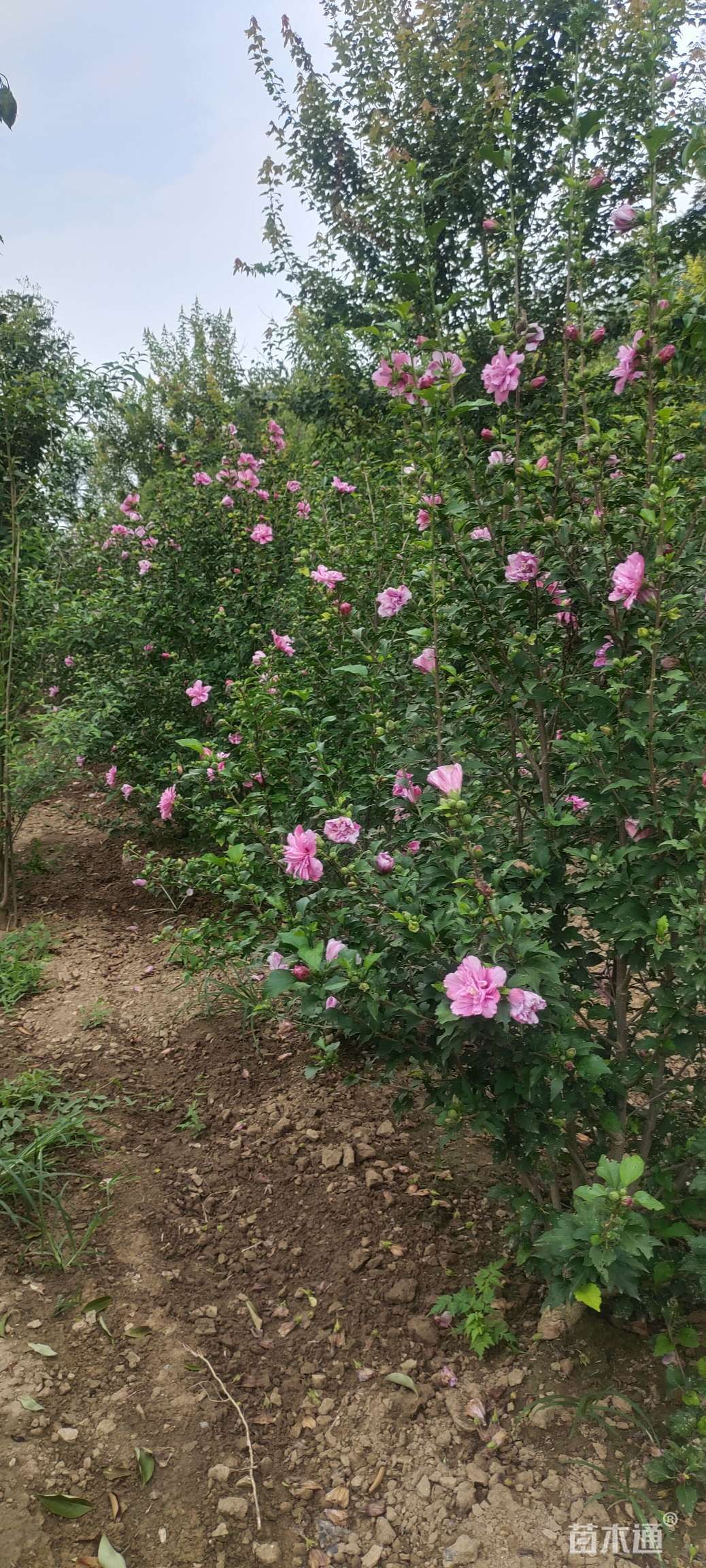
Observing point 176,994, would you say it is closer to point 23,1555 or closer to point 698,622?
point 23,1555

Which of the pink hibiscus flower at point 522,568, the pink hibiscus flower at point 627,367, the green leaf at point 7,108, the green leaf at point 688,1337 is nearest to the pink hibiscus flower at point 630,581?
the pink hibiscus flower at point 522,568

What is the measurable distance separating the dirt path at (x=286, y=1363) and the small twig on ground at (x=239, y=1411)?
0.03ft

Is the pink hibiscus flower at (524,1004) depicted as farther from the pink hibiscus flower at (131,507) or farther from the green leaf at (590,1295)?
the pink hibiscus flower at (131,507)

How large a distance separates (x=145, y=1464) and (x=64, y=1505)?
5.9 inches

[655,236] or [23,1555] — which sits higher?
[655,236]

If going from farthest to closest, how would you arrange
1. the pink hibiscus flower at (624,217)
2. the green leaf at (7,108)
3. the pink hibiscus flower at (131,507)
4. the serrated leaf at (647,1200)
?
the pink hibiscus flower at (131,507) → the green leaf at (7,108) → the pink hibiscus flower at (624,217) → the serrated leaf at (647,1200)

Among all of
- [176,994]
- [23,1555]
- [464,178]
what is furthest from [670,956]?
[464,178]

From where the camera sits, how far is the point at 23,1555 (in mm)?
1334

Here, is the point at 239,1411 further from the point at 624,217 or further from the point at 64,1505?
the point at 624,217

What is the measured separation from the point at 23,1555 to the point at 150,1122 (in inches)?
44.4

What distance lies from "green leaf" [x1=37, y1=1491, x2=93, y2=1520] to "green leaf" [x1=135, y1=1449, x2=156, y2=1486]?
0.10 m

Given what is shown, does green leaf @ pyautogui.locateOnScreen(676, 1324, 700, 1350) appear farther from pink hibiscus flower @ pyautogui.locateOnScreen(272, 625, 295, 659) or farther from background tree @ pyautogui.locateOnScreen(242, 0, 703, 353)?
background tree @ pyautogui.locateOnScreen(242, 0, 703, 353)

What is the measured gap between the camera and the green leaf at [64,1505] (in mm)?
1407

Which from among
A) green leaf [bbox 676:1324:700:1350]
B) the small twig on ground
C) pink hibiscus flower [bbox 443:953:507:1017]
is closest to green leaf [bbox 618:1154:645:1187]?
pink hibiscus flower [bbox 443:953:507:1017]
